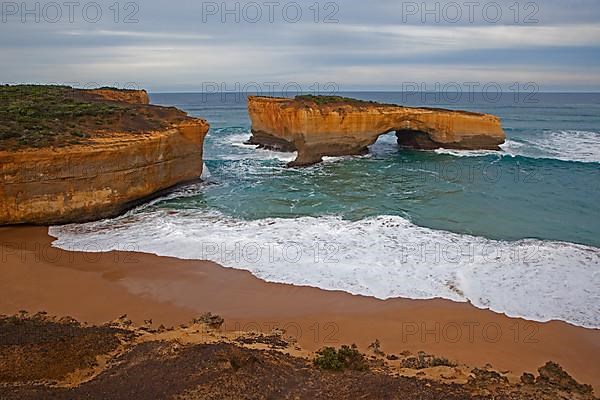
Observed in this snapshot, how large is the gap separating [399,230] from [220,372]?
9856 millimetres

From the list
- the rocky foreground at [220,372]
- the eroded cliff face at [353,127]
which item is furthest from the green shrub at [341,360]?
the eroded cliff face at [353,127]

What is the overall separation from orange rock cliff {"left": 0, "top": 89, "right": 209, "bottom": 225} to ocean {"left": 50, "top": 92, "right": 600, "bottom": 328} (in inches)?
24.6

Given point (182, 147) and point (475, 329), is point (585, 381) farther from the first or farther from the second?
point (182, 147)

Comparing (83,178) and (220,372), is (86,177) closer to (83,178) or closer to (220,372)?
(83,178)

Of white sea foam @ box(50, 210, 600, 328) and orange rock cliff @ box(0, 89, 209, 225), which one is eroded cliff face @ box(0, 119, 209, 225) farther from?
white sea foam @ box(50, 210, 600, 328)

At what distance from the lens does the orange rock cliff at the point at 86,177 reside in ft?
51.5

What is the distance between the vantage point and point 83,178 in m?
16.6

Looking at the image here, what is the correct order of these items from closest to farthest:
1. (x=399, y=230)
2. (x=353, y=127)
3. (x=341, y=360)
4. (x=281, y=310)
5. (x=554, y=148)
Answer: (x=341, y=360), (x=281, y=310), (x=399, y=230), (x=353, y=127), (x=554, y=148)

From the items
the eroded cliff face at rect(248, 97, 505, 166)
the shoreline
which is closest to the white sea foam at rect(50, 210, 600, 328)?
the shoreline

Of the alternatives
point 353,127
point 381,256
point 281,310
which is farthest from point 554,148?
point 281,310

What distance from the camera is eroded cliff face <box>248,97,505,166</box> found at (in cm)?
2873

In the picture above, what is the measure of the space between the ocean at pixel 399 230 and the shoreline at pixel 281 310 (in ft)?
1.85

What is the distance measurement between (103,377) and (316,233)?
925 cm

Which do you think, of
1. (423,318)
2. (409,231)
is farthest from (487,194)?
(423,318)
